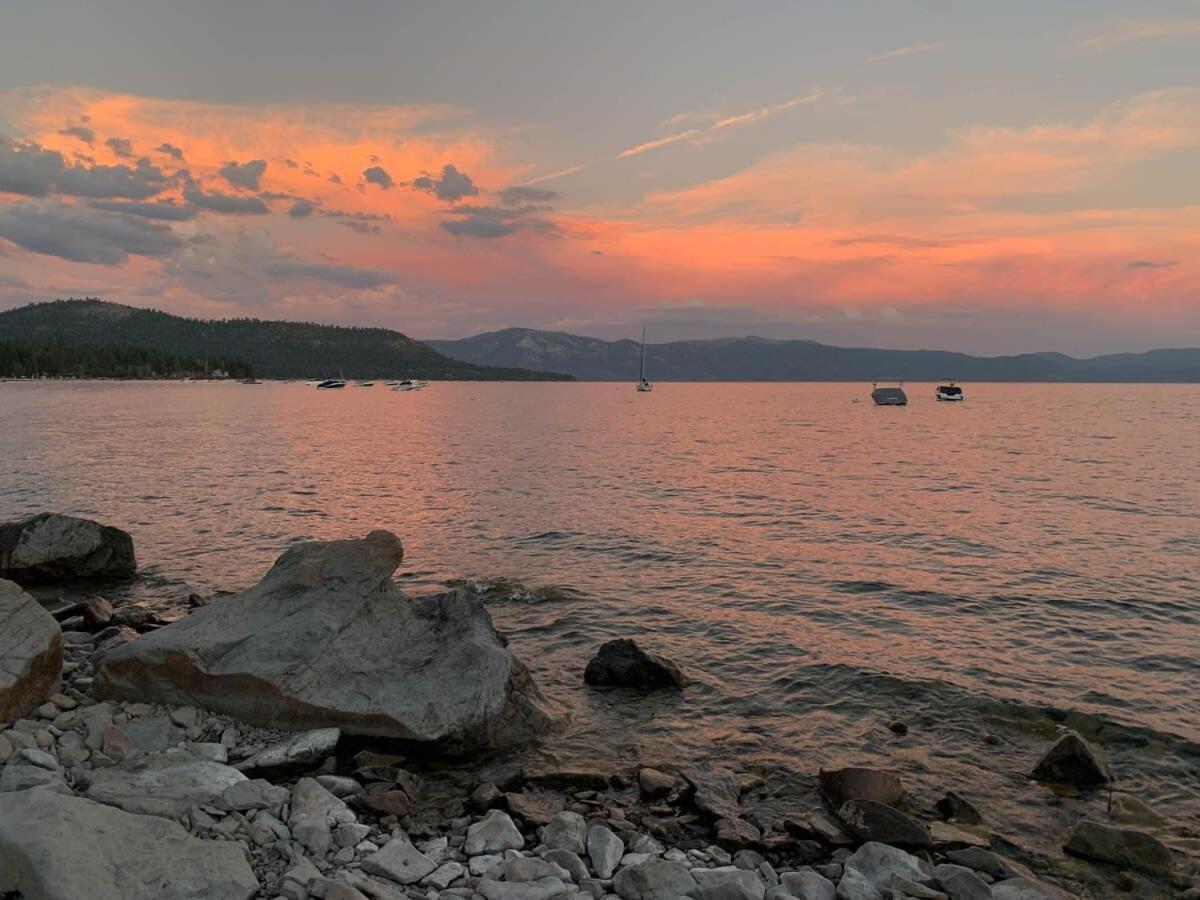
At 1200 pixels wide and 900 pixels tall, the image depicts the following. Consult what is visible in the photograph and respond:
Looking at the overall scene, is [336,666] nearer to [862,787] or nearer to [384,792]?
[384,792]

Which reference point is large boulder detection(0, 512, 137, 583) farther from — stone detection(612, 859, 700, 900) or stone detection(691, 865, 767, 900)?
stone detection(691, 865, 767, 900)

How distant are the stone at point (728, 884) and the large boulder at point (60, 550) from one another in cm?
2300

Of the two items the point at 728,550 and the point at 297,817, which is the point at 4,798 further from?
the point at 728,550

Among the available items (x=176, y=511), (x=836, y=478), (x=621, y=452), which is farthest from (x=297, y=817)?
(x=621, y=452)

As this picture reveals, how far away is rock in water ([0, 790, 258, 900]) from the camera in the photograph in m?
6.73

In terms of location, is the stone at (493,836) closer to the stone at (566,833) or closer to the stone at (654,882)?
the stone at (566,833)

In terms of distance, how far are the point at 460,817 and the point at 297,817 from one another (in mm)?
2188

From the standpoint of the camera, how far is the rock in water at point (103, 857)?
673 cm

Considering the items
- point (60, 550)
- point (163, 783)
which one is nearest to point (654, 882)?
point (163, 783)

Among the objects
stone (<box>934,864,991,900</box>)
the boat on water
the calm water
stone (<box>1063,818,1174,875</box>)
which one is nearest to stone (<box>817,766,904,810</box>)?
the calm water

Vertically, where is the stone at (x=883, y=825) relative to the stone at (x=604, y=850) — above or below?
below

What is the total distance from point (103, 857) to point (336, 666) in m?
6.07

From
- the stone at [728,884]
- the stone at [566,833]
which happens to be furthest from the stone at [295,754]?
→ the stone at [728,884]

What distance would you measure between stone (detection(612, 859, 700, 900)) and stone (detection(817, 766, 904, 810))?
3.48m
